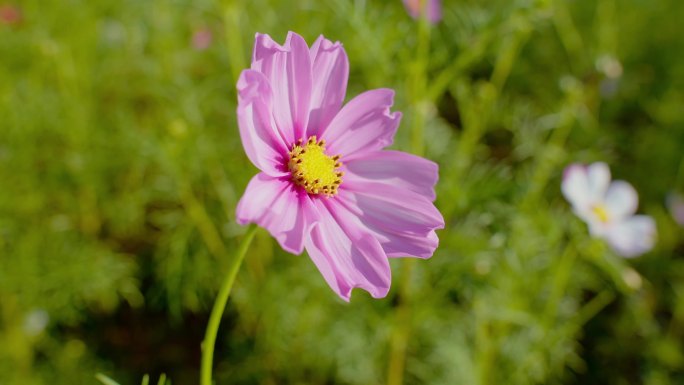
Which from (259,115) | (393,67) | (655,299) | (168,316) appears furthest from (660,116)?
(259,115)

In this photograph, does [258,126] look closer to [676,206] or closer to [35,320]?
[35,320]

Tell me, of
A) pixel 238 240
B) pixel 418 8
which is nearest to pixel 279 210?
pixel 418 8

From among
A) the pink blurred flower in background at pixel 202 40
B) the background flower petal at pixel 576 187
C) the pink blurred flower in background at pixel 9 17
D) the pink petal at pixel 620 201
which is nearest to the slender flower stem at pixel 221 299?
the background flower petal at pixel 576 187

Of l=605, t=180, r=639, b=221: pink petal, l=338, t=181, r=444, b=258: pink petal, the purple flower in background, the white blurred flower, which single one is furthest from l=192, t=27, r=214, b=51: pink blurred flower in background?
l=338, t=181, r=444, b=258: pink petal

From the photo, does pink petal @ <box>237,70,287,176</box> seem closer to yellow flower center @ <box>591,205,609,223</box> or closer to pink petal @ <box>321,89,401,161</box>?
pink petal @ <box>321,89,401,161</box>

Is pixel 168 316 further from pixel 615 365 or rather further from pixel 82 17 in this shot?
pixel 615 365

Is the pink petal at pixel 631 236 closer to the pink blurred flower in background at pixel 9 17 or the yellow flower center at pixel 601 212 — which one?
the yellow flower center at pixel 601 212
